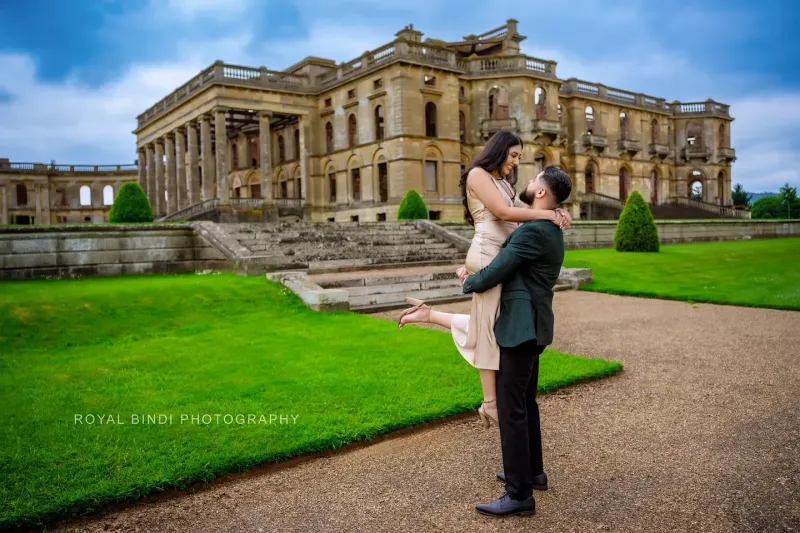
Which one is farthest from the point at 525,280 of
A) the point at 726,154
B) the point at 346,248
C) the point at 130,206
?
the point at 726,154

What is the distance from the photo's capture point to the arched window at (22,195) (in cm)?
5658

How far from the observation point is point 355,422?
16.8 feet

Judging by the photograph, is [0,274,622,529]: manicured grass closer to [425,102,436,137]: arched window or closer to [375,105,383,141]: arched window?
[375,105,383,141]: arched window

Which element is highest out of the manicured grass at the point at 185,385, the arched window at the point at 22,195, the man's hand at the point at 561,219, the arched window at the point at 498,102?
the arched window at the point at 498,102

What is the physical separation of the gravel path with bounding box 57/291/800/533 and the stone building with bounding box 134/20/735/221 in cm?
2965

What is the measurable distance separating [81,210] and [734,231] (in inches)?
2272

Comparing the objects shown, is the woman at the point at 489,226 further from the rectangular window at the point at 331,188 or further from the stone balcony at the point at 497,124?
the rectangular window at the point at 331,188

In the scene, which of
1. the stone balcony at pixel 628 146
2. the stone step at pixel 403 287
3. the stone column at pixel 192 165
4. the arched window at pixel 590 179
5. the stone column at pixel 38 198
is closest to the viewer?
the stone step at pixel 403 287

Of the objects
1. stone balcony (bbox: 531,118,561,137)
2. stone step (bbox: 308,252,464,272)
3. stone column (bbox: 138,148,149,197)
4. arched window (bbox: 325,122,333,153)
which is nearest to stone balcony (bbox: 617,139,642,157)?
stone balcony (bbox: 531,118,561,137)

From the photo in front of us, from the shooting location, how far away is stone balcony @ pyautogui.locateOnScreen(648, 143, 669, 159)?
1954 inches

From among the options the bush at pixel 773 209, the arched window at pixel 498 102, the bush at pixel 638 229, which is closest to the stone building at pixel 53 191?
the arched window at pixel 498 102

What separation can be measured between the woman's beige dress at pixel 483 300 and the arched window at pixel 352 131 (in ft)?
117

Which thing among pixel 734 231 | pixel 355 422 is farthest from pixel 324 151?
pixel 355 422

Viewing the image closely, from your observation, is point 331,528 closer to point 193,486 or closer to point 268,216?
point 193,486
